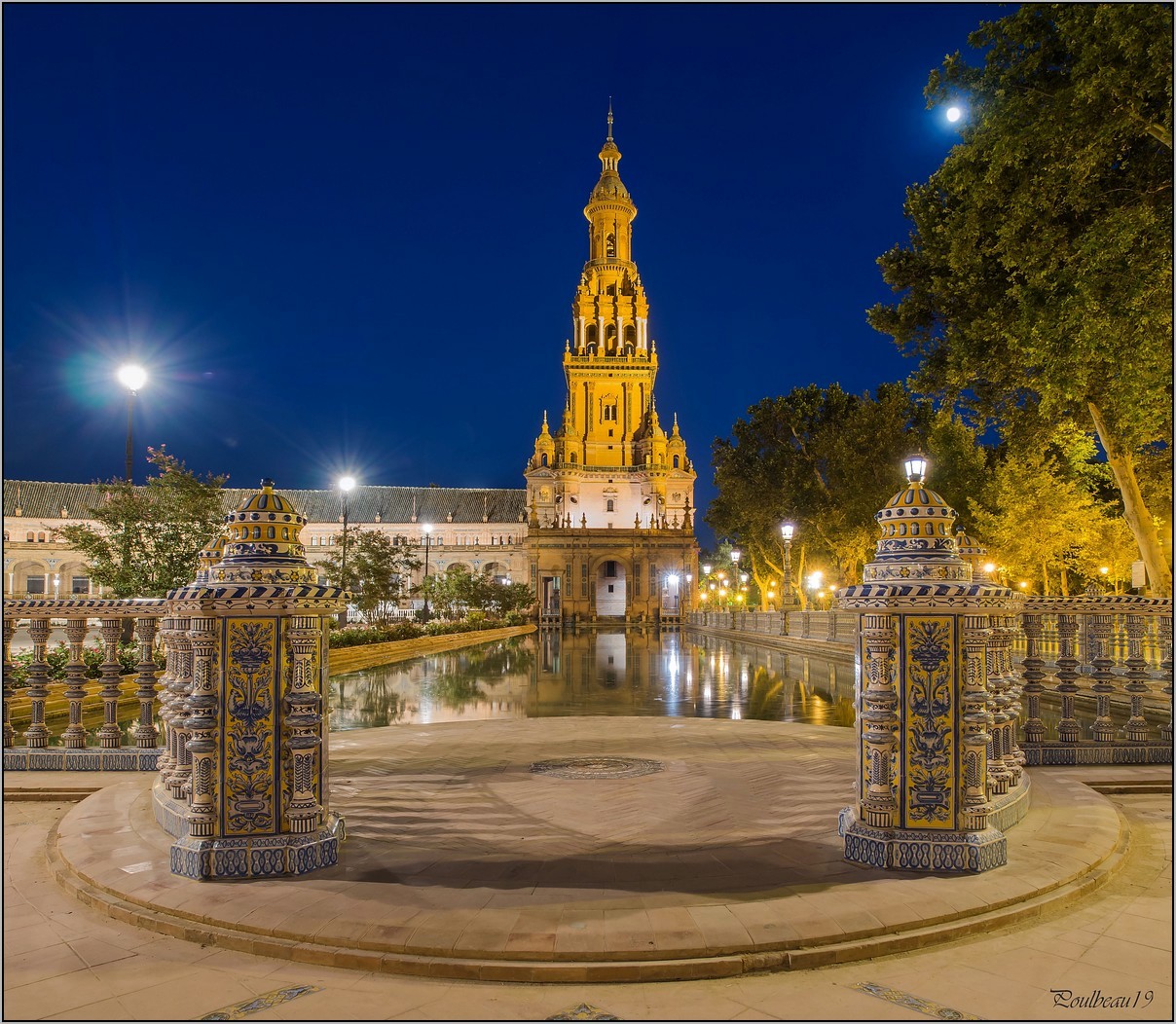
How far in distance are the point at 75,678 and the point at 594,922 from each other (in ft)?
21.1

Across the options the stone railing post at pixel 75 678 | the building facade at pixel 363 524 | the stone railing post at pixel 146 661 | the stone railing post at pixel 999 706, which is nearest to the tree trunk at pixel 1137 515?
the stone railing post at pixel 999 706

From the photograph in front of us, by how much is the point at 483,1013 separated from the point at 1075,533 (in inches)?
1357

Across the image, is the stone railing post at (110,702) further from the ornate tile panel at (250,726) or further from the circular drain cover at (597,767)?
the circular drain cover at (597,767)

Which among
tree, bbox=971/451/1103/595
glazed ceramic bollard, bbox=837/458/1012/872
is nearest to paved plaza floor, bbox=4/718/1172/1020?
glazed ceramic bollard, bbox=837/458/1012/872

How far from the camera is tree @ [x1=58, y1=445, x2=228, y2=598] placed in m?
19.2

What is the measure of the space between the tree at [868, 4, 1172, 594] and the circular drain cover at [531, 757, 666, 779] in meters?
12.4

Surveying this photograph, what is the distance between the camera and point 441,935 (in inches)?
172

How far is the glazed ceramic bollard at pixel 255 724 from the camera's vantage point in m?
5.45

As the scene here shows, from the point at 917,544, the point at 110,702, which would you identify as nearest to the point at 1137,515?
the point at 917,544

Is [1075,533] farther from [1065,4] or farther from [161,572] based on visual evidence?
[161,572]

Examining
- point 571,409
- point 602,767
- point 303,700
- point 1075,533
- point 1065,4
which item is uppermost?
point 571,409

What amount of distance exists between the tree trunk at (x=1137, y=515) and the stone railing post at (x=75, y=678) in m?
20.8

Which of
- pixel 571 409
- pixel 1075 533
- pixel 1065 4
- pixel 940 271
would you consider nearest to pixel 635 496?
pixel 571 409

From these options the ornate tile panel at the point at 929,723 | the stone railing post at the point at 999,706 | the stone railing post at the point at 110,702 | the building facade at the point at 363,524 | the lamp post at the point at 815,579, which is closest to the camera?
the ornate tile panel at the point at 929,723
